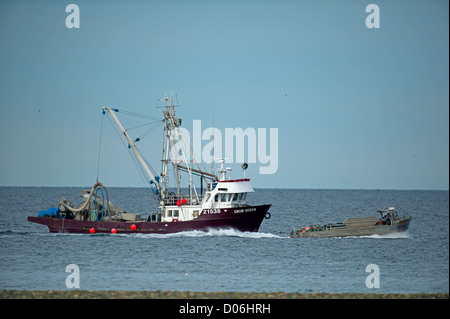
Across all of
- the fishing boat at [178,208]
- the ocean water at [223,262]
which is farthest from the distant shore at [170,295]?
the fishing boat at [178,208]

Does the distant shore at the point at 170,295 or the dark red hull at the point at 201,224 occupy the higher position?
the dark red hull at the point at 201,224

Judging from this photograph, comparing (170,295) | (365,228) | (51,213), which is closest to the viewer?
(170,295)

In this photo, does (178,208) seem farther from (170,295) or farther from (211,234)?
(170,295)

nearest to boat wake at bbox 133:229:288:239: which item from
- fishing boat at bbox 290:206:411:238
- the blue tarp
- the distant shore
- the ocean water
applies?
the ocean water

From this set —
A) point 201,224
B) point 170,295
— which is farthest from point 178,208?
point 170,295

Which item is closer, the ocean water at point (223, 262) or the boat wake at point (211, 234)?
the ocean water at point (223, 262)

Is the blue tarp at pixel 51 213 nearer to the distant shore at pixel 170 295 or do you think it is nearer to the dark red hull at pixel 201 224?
the dark red hull at pixel 201 224

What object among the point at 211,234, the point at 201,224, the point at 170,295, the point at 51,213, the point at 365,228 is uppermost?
the point at 51,213

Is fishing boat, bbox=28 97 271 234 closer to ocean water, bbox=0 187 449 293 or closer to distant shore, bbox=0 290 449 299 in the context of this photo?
ocean water, bbox=0 187 449 293

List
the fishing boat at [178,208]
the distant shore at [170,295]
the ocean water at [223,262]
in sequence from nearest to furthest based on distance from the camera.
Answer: the distant shore at [170,295], the ocean water at [223,262], the fishing boat at [178,208]

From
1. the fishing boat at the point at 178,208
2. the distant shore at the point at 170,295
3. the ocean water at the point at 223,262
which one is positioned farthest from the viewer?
the fishing boat at the point at 178,208

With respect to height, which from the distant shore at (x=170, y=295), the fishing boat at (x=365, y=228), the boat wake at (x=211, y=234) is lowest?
the distant shore at (x=170, y=295)
